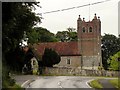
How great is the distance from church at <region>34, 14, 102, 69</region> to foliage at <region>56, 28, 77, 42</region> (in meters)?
28.0

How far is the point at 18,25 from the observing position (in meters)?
26.8

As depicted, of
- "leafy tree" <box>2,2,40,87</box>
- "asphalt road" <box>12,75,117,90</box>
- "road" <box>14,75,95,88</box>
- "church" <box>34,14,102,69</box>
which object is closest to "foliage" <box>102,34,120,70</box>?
"church" <box>34,14,102,69</box>

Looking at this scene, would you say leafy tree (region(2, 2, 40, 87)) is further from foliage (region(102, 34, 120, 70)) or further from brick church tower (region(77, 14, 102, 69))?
foliage (region(102, 34, 120, 70))

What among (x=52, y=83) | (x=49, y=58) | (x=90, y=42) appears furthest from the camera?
(x=90, y=42)

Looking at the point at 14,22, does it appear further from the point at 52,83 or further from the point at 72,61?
the point at 72,61

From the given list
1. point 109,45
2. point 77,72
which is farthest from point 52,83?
point 109,45

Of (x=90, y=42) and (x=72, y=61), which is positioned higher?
(x=90, y=42)

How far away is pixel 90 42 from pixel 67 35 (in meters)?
32.7

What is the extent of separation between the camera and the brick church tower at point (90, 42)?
8519cm

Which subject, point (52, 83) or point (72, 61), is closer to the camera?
point (52, 83)

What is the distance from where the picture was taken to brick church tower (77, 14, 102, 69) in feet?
279

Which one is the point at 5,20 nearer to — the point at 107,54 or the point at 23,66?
the point at 23,66

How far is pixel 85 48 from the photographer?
86562mm

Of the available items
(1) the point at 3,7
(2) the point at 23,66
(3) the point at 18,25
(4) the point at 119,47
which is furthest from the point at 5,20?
(4) the point at 119,47
